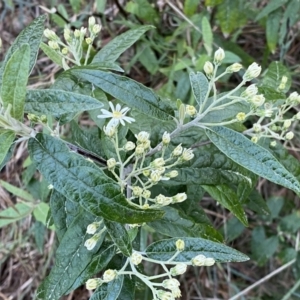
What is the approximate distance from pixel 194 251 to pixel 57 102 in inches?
21.0

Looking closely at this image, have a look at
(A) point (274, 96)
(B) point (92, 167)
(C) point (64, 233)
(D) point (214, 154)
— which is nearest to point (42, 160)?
(B) point (92, 167)

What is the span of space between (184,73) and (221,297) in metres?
1.44

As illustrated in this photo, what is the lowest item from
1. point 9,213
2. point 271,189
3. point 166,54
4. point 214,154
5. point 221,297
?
point 221,297

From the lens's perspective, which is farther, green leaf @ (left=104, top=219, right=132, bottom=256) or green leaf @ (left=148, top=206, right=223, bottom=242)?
green leaf @ (left=148, top=206, right=223, bottom=242)

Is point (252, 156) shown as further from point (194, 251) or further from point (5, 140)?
point (5, 140)

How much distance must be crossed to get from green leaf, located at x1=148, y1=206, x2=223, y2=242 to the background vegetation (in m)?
0.99

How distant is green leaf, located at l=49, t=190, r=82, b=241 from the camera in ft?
4.95

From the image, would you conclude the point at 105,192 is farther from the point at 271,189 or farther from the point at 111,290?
the point at 271,189

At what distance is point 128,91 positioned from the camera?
1.42 metres

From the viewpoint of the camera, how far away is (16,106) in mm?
1214

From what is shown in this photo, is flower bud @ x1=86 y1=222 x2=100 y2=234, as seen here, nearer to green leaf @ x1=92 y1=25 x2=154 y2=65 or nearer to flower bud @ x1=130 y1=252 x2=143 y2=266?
flower bud @ x1=130 y1=252 x2=143 y2=266

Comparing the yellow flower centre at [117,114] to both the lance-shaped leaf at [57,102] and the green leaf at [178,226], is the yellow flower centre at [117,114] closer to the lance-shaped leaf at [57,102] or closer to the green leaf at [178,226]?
the lance-shaped leaf at [57,102]

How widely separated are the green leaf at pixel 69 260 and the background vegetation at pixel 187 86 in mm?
1042

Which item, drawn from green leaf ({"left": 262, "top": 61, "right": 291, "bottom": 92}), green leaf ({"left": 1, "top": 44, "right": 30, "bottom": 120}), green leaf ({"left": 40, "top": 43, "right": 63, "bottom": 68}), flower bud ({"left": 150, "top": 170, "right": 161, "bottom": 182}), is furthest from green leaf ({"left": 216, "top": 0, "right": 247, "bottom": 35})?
green leaf ({"left": 1, "top": 44, "right": 30, "bottom": 120})
